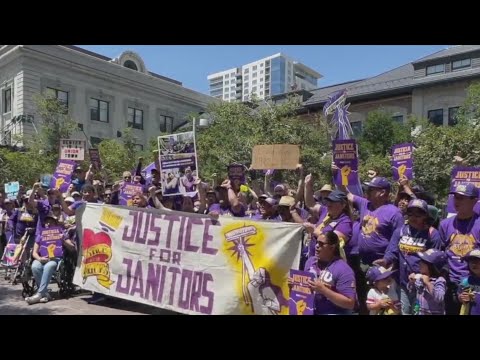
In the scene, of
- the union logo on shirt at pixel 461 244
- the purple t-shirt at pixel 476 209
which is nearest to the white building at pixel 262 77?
the purple t-shirt at pixel 476 209

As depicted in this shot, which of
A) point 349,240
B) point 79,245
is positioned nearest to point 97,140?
point 79,245

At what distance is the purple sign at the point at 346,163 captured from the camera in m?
6.03

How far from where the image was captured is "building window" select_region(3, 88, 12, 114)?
→ 1375 inches

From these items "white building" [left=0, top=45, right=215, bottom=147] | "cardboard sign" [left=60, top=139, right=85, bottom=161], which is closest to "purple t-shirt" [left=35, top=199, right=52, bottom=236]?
"cardboard sign" [left=60, top=139, right=85, bottom=161]

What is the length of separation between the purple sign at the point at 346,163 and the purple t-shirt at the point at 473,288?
239 centimetres

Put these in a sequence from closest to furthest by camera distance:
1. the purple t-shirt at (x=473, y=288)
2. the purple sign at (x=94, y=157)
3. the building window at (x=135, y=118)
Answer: the purple t-shirt at (x=473, y=288) → the purple sign at (x=94, y=157) → the building window at (x=135, y=118)

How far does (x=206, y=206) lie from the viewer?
22.7 ft

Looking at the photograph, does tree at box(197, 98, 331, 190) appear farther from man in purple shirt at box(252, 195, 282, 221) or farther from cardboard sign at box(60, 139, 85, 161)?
man in purple shirt at box(252, 195, 282, 221)

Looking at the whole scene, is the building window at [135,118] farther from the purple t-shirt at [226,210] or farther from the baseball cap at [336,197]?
the baseball cap at [336,197]

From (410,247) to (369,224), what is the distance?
2.12ft

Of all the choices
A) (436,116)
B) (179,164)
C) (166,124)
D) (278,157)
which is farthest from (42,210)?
(166,124)

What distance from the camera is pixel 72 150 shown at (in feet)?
30.3

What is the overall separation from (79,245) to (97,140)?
32662 millimetres
